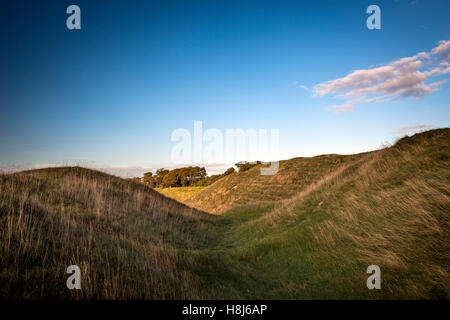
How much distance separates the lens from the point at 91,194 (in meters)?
16.7

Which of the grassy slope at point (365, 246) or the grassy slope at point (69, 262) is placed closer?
the grassy slope at point (69, 262)

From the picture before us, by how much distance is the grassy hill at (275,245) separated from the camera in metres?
5.40

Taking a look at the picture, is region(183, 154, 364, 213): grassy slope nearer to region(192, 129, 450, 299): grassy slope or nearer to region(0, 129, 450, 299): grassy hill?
region(0, 129, 450, 299): grassy hill

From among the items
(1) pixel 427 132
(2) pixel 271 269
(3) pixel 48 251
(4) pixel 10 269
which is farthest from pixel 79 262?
(1) pixel 427 132

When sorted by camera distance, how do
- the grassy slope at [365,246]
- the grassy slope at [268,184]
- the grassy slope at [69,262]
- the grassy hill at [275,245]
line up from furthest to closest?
the grassy slope at [268,184] < the grassy slope at [365,246] < the grassy hill at [275,245] < the grassy slope at [69,262]

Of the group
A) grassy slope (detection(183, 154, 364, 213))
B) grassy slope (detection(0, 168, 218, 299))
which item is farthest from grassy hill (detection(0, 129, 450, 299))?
grassy slope (detection(183, 154, 364, 213))

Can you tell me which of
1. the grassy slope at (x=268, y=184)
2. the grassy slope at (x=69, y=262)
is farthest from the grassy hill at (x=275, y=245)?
the grassy slope at (x=268, y=184)

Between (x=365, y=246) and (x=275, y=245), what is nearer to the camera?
(x=365, y=246)

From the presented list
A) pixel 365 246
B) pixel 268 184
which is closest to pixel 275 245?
pixel 365 246

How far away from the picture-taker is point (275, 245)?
11219 mm

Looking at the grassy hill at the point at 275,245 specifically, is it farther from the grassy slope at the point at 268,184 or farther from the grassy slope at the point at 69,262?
the grassy slope at the point at 268,184

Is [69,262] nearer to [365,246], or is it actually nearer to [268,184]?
[365,246]

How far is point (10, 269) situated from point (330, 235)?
10358 millimetres
